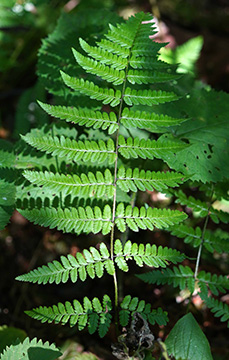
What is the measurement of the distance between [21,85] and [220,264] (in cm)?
252

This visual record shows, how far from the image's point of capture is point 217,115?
1865 millimetres

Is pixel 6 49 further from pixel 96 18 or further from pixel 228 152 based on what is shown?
pixel 228 152

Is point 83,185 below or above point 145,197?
above

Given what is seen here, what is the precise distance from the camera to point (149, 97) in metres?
1.43

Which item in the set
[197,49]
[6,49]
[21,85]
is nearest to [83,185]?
[197,49]

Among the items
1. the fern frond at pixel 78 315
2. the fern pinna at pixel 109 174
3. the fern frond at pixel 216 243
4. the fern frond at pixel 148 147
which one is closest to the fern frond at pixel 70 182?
the fern pinna at pixel 109 174

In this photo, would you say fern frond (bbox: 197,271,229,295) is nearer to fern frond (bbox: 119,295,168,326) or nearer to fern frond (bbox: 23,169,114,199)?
fern frond (bbox: 119,295,168,326)

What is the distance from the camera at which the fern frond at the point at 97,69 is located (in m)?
1.37

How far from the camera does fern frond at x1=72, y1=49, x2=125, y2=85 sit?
4.50 ft

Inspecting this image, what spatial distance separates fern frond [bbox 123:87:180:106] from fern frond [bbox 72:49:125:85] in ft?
0.23

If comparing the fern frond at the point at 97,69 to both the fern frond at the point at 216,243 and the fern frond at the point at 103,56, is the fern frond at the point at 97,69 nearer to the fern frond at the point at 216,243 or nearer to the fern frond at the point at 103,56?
the fern frond at the point at 103,56

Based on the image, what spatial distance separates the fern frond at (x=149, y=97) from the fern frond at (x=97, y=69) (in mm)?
70

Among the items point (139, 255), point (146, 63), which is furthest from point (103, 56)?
point (139, 255)

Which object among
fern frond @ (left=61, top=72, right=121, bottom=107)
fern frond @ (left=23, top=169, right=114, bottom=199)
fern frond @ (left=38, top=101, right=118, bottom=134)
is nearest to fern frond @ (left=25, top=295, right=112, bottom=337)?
fern frond @ (left=23, top=169, right=114, bottom=199)
